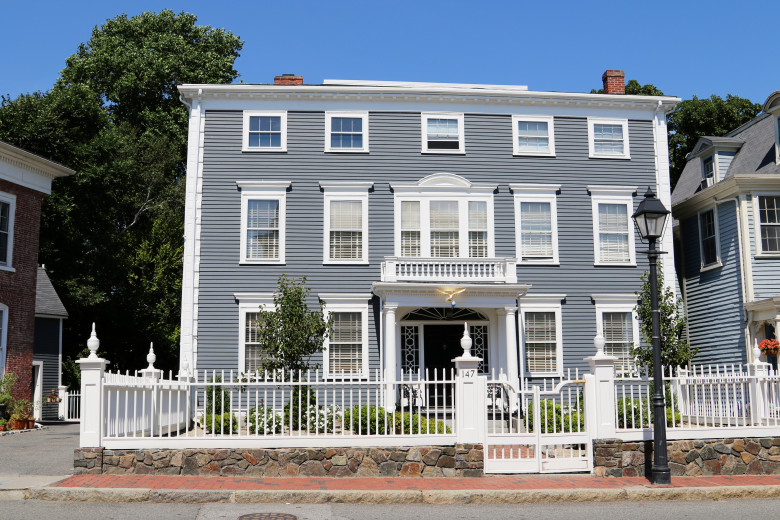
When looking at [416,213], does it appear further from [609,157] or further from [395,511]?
[395,511]

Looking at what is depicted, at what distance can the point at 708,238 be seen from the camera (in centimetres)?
2492

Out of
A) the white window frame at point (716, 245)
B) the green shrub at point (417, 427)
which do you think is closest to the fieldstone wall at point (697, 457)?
the green shrub at point (417, 427)

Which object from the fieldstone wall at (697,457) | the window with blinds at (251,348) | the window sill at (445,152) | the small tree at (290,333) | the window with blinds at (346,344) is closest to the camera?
the fieldstone wall at (697,457)

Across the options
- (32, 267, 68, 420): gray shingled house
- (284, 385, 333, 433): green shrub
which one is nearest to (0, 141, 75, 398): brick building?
(32, 267, 68, 420): gray shingled house

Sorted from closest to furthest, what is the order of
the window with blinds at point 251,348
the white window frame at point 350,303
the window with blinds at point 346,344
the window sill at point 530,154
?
the window with blinds at point 251,348
the window with blinds at point 346,344
the white window frame at point 350,303
the window sill at point 530,154

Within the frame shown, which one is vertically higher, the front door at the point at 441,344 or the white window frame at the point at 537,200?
the white window frame at the point at 537,200

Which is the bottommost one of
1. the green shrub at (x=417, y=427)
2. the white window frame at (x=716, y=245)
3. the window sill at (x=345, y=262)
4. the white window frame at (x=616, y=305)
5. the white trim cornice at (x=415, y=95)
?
the green shrub at (x=417, y=427)

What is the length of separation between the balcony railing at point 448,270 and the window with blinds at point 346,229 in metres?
1.27

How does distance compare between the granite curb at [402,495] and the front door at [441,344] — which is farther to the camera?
the front door at [441,344]

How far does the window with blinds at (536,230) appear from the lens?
23.7 metres

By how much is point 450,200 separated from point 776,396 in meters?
11.5

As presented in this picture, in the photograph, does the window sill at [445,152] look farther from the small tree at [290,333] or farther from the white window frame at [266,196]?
the small tree at [290,333]

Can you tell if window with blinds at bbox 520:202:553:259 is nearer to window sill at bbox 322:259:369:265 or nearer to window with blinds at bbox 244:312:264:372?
window sill at bbox 322:259:369:265

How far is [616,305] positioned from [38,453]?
16.1 meters
